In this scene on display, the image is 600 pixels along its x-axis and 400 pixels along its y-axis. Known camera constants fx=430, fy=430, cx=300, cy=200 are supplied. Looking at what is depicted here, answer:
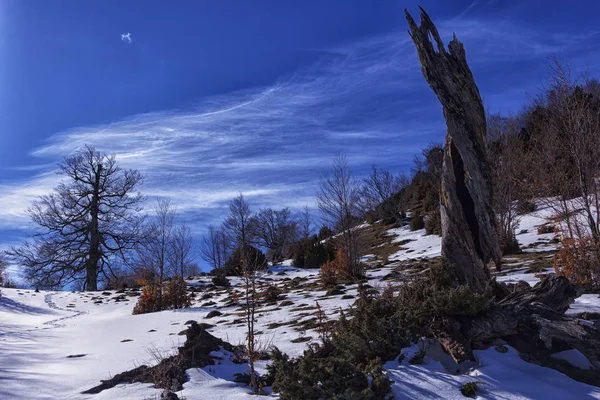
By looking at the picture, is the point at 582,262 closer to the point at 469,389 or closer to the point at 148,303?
the point at 469,389

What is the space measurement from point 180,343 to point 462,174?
5701mm

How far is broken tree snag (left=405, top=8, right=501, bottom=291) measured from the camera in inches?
253

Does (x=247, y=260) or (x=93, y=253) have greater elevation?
(x=93, y=253)

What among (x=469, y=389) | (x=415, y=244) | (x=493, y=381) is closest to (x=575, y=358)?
(x=493, y=381)

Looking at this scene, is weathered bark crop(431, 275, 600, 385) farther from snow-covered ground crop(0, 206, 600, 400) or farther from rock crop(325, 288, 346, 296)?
rock crop(325, 288, 346, 296)

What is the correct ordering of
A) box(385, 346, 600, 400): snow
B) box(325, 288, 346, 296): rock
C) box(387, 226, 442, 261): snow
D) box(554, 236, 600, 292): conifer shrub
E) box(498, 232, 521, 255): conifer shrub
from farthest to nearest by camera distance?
box(387, 226, 442, 261): snow
box(498, 232, 521, 255): conifer shrub
box(325, 288, 346, 296): rock
box(554, 236, 600, 292): conifer shrub
box(385, 346, 600, 400): snow

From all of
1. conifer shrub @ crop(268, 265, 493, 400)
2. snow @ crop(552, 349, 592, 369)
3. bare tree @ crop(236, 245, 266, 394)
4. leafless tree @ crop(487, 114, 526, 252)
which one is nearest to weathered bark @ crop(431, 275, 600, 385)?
snow @ crop(552, 349, 592, 369)

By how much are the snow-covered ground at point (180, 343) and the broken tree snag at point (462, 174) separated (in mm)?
1831

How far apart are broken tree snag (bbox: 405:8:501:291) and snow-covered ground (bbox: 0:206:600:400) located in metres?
1.83

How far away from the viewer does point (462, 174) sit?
6.61 metres

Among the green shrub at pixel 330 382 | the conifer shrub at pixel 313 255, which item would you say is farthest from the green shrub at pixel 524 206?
the green shrub at pixel 330 382

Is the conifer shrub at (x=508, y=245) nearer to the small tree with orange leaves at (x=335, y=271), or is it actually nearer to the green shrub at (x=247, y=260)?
the small tree with orange leaves at (x=335, y=271)

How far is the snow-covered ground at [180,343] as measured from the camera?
13.7 ft

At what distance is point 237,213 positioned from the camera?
3381cm
